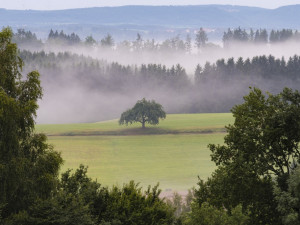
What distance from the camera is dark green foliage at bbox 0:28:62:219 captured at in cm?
2614

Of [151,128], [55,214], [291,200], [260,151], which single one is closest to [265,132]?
[260,151]

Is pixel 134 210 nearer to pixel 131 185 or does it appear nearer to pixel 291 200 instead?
pixel 131 185

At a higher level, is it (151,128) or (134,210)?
(134,210)

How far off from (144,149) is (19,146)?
9167 centimetres

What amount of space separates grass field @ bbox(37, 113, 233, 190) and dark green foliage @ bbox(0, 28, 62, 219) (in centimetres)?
5499

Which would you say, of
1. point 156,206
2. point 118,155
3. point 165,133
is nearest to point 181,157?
point 118,155

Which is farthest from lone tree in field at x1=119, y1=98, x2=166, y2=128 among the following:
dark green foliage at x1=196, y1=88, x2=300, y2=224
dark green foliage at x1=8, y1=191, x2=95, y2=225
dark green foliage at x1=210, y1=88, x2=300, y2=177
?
dark green foliage at x1=8, y1=191, x2=95, y2=225

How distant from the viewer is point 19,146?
27.2 meters

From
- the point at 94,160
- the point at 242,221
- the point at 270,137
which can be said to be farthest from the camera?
the point at 94,160

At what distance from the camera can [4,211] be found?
28.8 m

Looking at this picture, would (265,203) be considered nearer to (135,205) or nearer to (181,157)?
(135,205)

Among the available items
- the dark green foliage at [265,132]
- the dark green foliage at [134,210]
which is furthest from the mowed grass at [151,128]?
the dark green foliage at [265,132]

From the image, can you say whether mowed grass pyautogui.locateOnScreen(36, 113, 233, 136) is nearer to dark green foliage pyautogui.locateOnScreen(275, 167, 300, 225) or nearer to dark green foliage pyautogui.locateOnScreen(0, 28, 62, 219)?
dark green foliage pyautogui.locateOnScreen(0, 28, 62, 219)

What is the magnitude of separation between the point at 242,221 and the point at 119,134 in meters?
111
